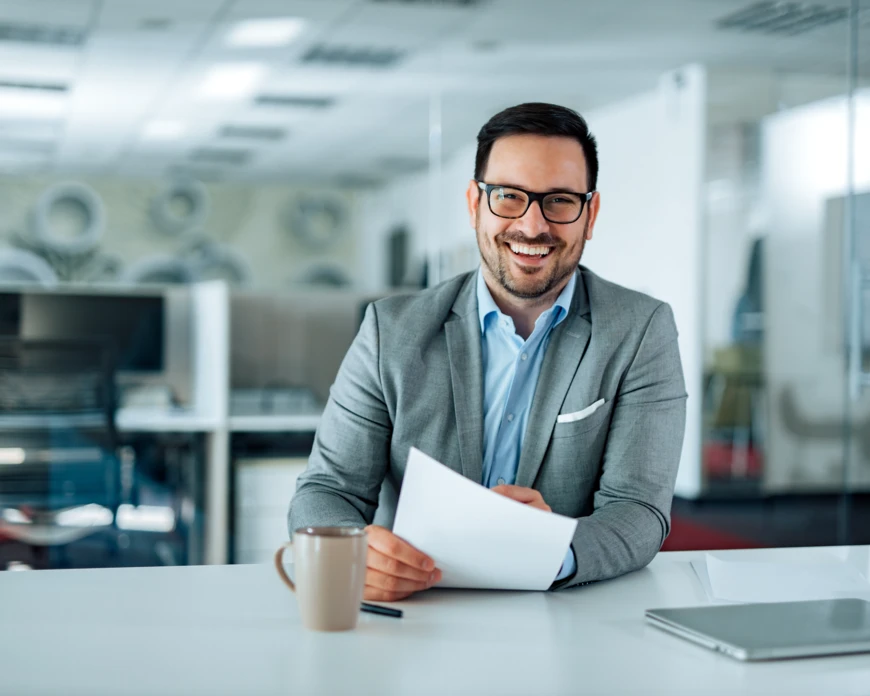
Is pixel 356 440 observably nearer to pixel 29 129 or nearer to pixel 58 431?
pixel 58 431

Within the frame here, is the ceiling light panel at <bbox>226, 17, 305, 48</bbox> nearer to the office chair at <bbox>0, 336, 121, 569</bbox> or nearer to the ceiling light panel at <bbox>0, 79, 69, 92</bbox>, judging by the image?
the ceiling light panel at <bbox>0, 79, 69, 92</bbox>

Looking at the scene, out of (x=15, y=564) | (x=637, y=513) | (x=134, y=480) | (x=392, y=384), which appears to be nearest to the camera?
(x=637, y=513)

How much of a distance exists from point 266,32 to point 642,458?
4.96m

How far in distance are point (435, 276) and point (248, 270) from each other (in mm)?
7912

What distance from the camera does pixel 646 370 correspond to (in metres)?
1.50

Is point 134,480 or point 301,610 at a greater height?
point 301,610

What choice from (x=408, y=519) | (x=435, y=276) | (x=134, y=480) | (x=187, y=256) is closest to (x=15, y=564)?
(x=134, y=480)

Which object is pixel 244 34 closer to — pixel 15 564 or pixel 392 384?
pixel 15 564

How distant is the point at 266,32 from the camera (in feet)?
19.1

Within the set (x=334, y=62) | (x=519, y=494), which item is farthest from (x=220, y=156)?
(x=519, y=494)

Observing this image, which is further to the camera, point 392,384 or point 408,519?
point 392,384

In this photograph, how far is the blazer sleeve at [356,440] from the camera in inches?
57.5

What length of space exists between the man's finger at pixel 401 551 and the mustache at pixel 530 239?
0.56 meters

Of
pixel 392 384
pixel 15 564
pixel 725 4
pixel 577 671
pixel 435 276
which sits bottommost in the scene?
pixel 15 564
